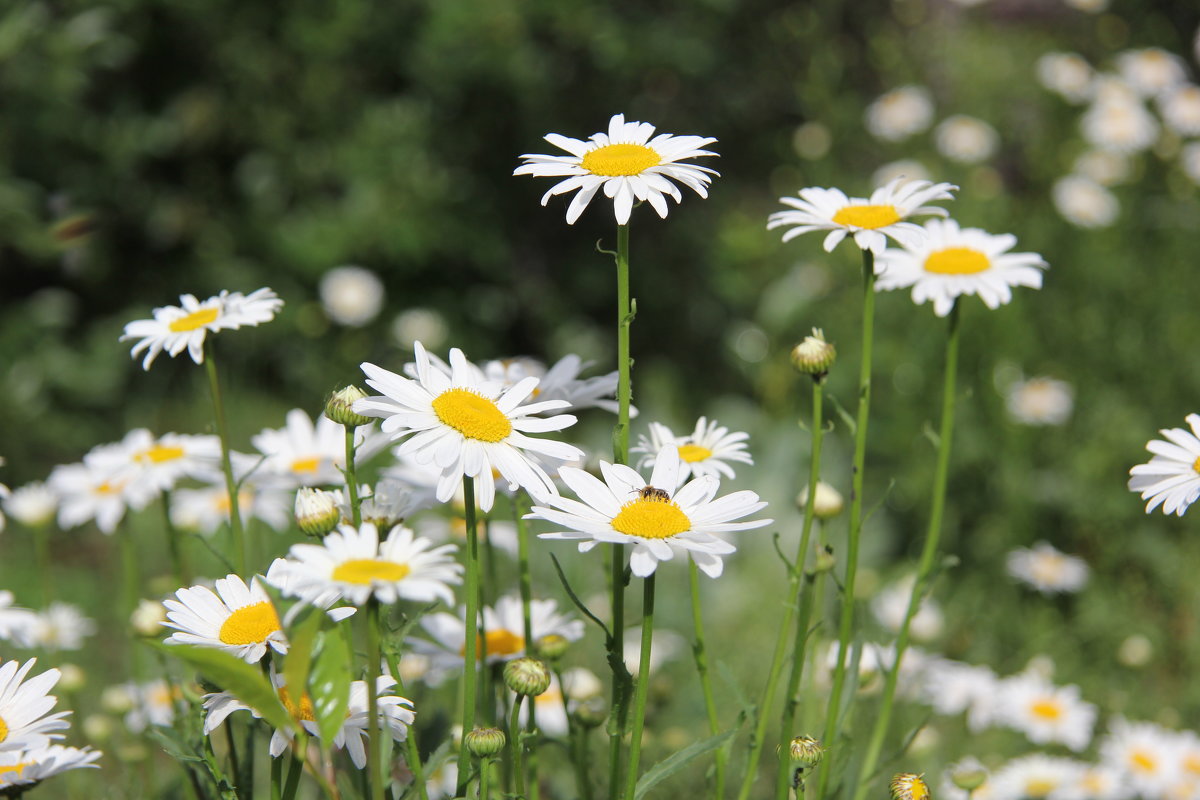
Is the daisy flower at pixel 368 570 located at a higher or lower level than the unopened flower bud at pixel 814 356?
lower

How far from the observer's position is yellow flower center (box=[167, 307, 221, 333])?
131 cm

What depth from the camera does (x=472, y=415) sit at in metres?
1.08

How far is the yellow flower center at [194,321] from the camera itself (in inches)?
51.5

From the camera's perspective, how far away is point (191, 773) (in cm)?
135

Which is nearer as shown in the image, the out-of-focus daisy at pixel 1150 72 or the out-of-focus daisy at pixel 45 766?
the out-of-focus daisy at pixel 45 766

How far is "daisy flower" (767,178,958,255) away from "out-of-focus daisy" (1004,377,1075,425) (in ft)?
7.03

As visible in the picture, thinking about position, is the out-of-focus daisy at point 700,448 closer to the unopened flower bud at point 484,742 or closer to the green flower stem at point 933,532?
the green flower stem at point 933,532

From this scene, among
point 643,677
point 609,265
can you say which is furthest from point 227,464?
point 609,265

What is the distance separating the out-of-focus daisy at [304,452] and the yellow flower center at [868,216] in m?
0.70

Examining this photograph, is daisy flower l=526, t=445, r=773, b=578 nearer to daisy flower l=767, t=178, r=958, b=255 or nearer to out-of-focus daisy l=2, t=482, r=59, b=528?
daisy flower l=767, t=178, r=958, b=255

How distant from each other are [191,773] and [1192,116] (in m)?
4.22

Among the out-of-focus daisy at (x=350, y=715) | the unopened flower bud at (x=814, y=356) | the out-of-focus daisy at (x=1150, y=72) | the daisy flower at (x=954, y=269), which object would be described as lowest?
the out-of-focus daisy at (x=350, y=715)

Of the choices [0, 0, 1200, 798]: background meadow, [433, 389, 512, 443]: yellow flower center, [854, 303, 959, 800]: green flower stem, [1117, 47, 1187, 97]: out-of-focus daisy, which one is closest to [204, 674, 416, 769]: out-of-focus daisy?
[433, 389, 512, 443]: yellow flower center

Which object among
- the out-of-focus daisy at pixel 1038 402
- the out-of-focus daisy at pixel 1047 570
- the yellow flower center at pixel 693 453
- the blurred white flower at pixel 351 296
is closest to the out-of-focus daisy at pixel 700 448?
the yellow flower center at pixel 693 453
